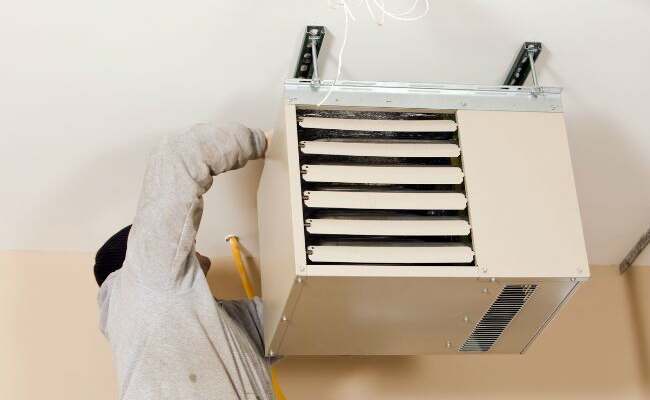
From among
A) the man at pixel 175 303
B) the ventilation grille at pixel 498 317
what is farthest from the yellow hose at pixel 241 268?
the ventilation grille at pixel 498 317

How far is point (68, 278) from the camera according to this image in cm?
264

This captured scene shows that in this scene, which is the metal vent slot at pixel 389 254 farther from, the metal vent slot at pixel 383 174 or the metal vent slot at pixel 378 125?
the metal vent slot at pixel 378 125

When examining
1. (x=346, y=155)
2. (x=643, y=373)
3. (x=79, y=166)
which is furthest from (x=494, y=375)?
(x=79, y=166)

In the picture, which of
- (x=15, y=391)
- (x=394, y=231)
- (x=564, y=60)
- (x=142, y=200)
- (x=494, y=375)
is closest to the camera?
(x=394, y=231)

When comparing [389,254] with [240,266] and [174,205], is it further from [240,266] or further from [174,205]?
[240,266]

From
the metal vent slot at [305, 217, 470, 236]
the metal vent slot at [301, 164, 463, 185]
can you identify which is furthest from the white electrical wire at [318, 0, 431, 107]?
the metal vent slot at [305, 217, 470, 236]

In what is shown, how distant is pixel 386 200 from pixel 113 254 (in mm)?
691

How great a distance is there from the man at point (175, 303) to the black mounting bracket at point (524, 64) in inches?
26.1

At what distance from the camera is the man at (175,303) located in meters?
2.05

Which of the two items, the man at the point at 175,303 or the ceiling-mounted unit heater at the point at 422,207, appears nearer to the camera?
the ceiling-mounted unit heater at the point at 422,207

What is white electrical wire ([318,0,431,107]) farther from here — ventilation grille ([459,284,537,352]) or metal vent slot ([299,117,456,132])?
ventilation grille ([459,284,537,352])

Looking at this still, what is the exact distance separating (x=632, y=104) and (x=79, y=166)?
1349mm

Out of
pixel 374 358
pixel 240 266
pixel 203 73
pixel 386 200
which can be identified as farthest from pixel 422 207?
pixel 374 358

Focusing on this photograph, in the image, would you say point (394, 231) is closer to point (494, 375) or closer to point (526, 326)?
point (526, 326)
